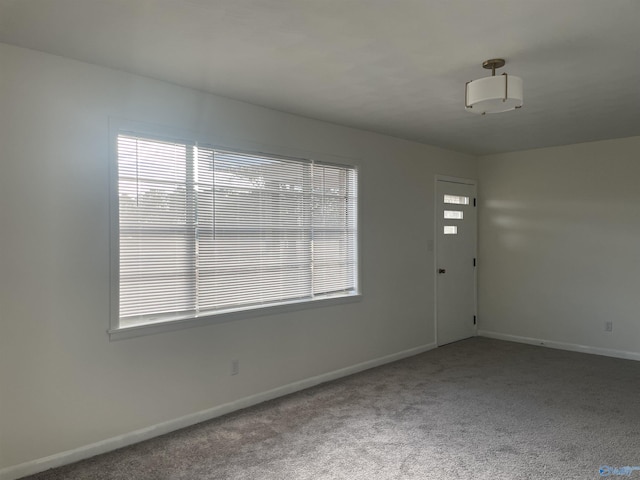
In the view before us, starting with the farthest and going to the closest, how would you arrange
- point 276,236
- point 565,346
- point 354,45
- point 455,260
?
point 455,260
point 565,346
point 276,236
point 354,45

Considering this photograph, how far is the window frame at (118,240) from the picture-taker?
115 inches

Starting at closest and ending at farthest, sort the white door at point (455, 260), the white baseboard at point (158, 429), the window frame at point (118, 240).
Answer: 1. the white baseboard at point (158, 429)
2. the window frame at point (118, 240)
3. the white door at point (455, 260)

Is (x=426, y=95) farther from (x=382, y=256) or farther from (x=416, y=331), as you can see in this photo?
(x=416, y=331)

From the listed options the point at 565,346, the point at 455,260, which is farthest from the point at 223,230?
the point at 565,346

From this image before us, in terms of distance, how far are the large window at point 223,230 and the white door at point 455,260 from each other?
5.37 ft

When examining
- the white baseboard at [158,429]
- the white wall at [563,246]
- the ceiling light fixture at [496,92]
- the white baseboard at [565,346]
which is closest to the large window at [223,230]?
the white baseboard at [158,429]

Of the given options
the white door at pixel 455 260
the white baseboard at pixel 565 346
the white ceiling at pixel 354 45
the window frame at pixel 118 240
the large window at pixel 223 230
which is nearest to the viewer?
the white ceiling at pixel 354 45

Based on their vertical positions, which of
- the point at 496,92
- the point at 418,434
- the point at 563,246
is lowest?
the point at 418,434

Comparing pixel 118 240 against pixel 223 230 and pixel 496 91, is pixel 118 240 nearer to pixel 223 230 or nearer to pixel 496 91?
pixel 223 230

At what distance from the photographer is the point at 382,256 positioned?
491 cm

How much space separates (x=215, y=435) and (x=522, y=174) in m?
5.00

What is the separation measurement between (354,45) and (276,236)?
6.06 ft

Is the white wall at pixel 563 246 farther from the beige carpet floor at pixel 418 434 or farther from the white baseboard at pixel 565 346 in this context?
the beige carpet floor at pixel 418 434

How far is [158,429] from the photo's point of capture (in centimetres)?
313
